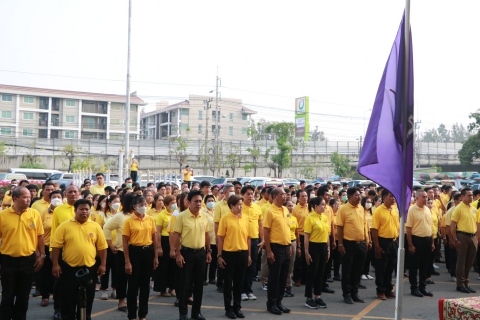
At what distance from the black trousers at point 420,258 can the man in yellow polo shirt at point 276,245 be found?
269 centimetres

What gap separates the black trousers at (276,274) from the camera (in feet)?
28.0

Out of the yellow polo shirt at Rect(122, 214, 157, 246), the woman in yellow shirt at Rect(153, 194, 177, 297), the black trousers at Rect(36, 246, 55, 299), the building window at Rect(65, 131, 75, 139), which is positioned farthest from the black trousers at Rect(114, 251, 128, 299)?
the building window at Rect(65, 131, 75, 139)

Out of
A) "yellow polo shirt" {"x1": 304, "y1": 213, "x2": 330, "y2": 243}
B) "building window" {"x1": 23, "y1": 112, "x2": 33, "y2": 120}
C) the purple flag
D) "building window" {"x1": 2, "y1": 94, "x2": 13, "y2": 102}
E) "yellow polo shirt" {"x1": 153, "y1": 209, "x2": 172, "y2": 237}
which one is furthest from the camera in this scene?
"building window" {"x1": 23, "y1": 112, "x2": 33, "y2": 120}

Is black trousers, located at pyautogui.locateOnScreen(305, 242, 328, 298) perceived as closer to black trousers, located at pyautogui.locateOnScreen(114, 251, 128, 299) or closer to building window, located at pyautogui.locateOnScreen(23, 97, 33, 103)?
black trousers, located at pyautogui.locateOnScreen(114, 251, 128, 299)

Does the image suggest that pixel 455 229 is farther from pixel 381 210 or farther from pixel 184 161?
pixel 184 161

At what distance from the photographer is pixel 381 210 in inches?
384

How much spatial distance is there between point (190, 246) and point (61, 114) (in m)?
64.2

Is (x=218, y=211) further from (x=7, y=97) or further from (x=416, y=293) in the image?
(x=7, y=97)

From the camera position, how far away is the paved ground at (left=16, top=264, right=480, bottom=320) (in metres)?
8.32

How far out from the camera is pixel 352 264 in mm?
9547

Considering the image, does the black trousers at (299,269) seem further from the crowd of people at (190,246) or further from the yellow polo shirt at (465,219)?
the yellow polo shirt at (465,219)

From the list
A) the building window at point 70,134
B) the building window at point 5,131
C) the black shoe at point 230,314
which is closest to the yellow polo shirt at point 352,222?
the black shoe at point 230,314

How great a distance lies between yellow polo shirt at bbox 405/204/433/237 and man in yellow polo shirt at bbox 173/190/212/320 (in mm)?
4219

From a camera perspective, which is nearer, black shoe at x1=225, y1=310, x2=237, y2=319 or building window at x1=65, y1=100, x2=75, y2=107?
black shoe at x1=225, y1=310, x2=237, y2=319
